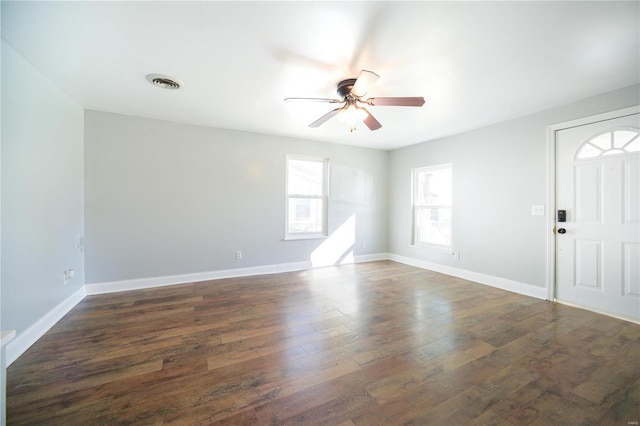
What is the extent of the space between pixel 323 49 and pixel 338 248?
3.61 m

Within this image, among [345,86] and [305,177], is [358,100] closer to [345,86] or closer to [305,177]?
[345,86]

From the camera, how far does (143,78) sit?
7.98 feet

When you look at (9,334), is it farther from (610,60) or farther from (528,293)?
(528,293)

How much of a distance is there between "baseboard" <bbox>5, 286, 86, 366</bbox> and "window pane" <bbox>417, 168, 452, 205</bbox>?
541 cm

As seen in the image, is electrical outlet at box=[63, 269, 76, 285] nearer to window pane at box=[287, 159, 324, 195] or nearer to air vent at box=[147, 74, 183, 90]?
air vent at box=[147, 74, 183, 90]

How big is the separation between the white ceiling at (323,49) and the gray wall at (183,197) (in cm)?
64

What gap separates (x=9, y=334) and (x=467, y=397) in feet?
7.87

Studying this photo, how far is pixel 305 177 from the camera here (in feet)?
15.4

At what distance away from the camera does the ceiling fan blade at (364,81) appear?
1.92 metres

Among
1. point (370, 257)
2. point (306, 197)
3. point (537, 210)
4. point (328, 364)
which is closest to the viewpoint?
point (328, 364)

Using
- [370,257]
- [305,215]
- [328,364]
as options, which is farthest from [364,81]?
[370,257]

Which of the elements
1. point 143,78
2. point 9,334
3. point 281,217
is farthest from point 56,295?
point 281,217

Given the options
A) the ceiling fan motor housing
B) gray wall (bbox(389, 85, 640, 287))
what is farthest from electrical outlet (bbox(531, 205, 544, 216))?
the ceiling fan motor housing

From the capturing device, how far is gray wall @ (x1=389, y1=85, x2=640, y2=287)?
318 centimetres
